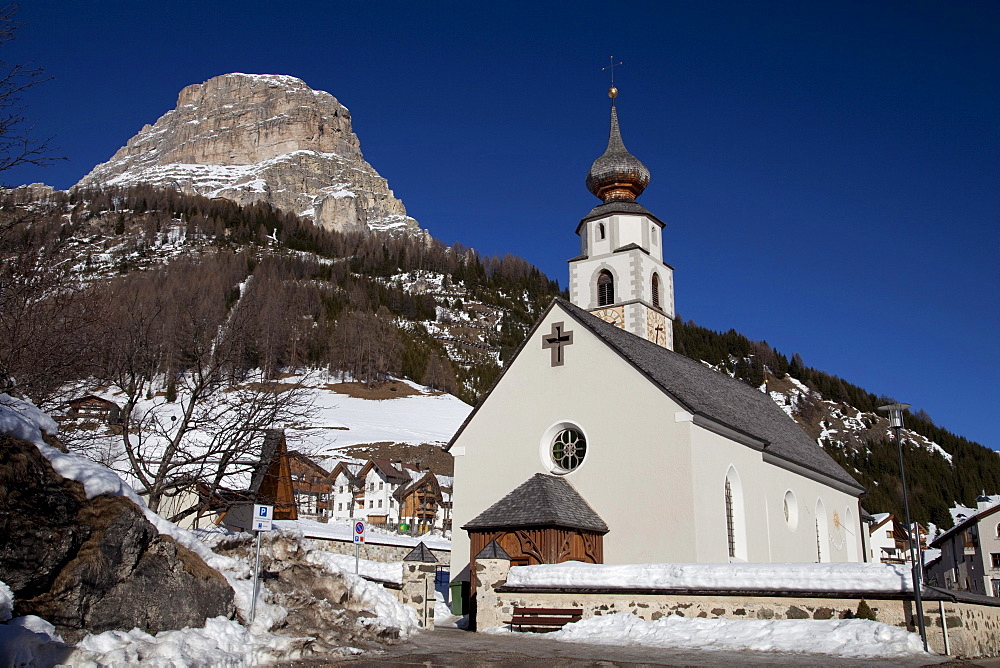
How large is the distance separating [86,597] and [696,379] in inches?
875

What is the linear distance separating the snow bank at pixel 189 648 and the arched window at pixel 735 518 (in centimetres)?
1576

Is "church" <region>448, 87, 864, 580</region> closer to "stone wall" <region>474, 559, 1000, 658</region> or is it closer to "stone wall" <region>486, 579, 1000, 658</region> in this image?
"stone wall" <region>474, 559, 1000, 658</region>

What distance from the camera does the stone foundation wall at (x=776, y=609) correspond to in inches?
576

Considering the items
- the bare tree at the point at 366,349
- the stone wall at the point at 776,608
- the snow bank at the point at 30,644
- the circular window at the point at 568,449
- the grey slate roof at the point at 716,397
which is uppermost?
the bare tree at the point at 366,349

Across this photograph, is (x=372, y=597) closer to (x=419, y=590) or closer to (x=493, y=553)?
(x=419, y=590)

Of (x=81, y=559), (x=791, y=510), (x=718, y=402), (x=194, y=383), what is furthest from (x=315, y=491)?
(x=81, y=559)

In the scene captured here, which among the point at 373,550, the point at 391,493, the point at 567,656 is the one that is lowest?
the point at 567,656

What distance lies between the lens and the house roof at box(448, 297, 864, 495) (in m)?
24.0

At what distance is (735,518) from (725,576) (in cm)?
861

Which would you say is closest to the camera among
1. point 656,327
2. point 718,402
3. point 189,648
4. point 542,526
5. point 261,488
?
point 189,648

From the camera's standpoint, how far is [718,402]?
2772 centimetres

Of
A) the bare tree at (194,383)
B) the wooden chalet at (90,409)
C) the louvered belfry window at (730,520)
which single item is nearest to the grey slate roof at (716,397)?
the louvered belfry window at (730,520)

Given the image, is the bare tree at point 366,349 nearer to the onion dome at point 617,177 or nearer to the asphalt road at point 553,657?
the onion dome at point 617,177

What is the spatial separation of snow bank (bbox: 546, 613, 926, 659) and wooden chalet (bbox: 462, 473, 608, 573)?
152 inches
